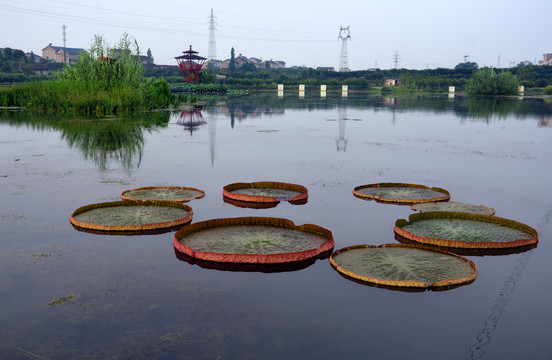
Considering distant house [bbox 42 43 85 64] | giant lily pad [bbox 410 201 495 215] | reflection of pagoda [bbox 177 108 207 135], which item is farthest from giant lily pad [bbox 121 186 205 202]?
distant house [bbox 42 43 85 64]

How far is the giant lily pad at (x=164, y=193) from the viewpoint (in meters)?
7.28

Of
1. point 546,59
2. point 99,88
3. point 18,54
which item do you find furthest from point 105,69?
point 546,59

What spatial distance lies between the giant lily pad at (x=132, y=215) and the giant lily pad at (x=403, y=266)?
228cm

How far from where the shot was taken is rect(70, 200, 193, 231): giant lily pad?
598 centimetres

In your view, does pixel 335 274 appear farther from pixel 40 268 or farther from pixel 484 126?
pixel 484 126

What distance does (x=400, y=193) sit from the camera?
7.89 metres

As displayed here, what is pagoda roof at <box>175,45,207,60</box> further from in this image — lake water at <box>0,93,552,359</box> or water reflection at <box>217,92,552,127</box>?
lake water at <box>0,93,552,359</box>

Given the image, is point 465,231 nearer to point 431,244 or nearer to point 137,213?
point 431,244

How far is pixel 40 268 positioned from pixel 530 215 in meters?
6.17

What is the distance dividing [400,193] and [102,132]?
400 inches

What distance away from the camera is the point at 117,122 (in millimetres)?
17969

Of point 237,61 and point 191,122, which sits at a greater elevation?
point 237,61

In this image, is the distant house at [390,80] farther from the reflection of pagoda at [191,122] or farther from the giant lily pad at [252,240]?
the giant lily pad at [252,240]

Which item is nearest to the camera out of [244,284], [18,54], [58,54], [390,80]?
[244,284]
